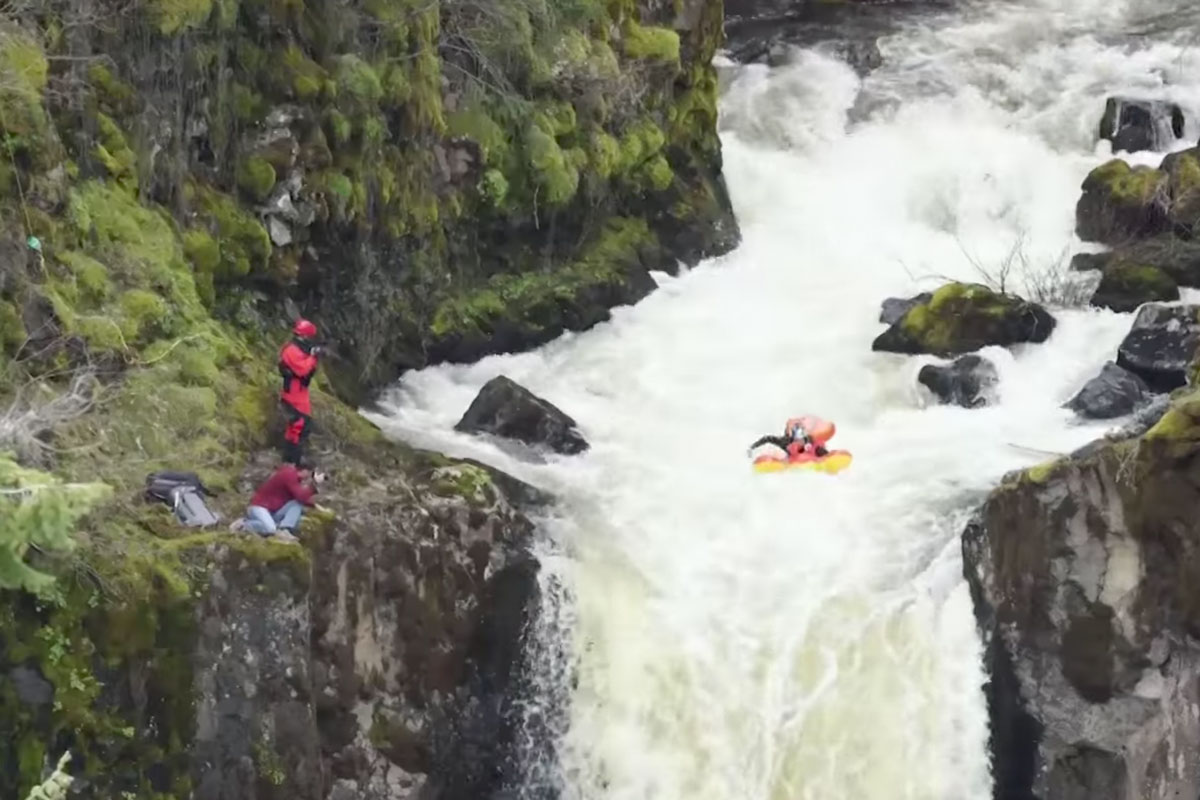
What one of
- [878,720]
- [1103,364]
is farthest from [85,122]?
[1103,364]

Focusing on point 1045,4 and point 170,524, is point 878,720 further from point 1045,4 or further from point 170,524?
point 1045,4

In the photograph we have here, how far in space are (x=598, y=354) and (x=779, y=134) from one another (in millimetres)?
7343

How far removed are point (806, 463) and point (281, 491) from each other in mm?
4940

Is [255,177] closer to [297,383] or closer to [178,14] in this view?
[178,14]

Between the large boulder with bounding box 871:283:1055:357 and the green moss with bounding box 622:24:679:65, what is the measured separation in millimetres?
5339

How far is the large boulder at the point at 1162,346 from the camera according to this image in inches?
547

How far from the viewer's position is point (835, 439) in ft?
43.0

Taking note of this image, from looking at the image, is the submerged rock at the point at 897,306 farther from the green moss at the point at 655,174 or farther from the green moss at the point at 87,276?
the green moss at the point at 87,276

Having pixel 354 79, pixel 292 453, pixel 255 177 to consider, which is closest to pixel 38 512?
pixel 292 453

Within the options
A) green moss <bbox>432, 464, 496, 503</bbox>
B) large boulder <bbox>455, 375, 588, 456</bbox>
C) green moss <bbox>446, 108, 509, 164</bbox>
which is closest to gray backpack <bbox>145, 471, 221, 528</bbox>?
green moss <bbox>432, 464, 496, 503</bbox>

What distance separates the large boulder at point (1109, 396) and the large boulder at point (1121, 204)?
182 inches

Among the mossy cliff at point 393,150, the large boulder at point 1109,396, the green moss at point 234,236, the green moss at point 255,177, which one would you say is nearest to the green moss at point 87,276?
the mossy cliff at point 393,150

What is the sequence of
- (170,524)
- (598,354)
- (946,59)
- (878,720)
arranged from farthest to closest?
(946,59) < (598,354) < (878,720) < (170,524)

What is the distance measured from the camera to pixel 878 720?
10195 mm
